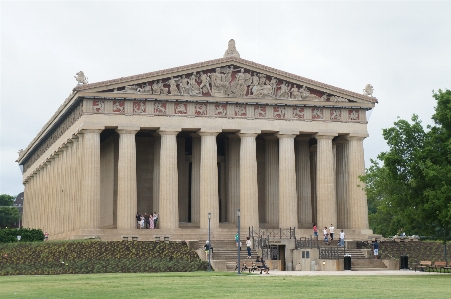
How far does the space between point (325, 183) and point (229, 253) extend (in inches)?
630

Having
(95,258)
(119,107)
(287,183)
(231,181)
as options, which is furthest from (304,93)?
(95,258)

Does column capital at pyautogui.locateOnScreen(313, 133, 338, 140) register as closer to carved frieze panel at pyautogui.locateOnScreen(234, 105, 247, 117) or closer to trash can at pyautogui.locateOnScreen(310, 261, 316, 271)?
carved frieze panel at pyautogui.locateOnScreen(234, 105, 247, 117)

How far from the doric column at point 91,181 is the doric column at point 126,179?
180 cm

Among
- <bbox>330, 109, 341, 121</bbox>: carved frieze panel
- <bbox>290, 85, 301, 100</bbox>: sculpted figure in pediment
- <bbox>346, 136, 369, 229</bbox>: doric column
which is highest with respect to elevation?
<bbox>290, 85, 301, 100</bbox>: sculpted figure in pediment

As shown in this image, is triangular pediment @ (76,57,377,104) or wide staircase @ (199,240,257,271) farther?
triangular pediment @ (76,57,377,104)

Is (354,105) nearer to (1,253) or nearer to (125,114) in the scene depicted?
(125,114)

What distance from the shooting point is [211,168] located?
76062mm

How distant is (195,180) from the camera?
79.8 m

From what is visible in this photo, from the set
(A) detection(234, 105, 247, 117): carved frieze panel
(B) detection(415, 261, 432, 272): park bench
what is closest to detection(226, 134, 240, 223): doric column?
(A) detection(234, 105, 247, 117): carved frieze panel

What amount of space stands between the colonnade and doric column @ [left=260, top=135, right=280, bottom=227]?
9 cm

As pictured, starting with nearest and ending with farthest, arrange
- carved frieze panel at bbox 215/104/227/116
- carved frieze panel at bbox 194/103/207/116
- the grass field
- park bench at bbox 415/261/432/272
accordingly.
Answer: the grass field → park bench at bbox 415/261/432/272 → carved frieze panel at bbox 194/103/207/116 → carved frieze panel at bbox 215/104/227/116

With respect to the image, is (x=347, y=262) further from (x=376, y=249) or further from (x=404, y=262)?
(x=376, y=249)

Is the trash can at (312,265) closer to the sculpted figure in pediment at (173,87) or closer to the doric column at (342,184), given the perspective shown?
the doric column at (342,184)

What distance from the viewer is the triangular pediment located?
74.1 metres
